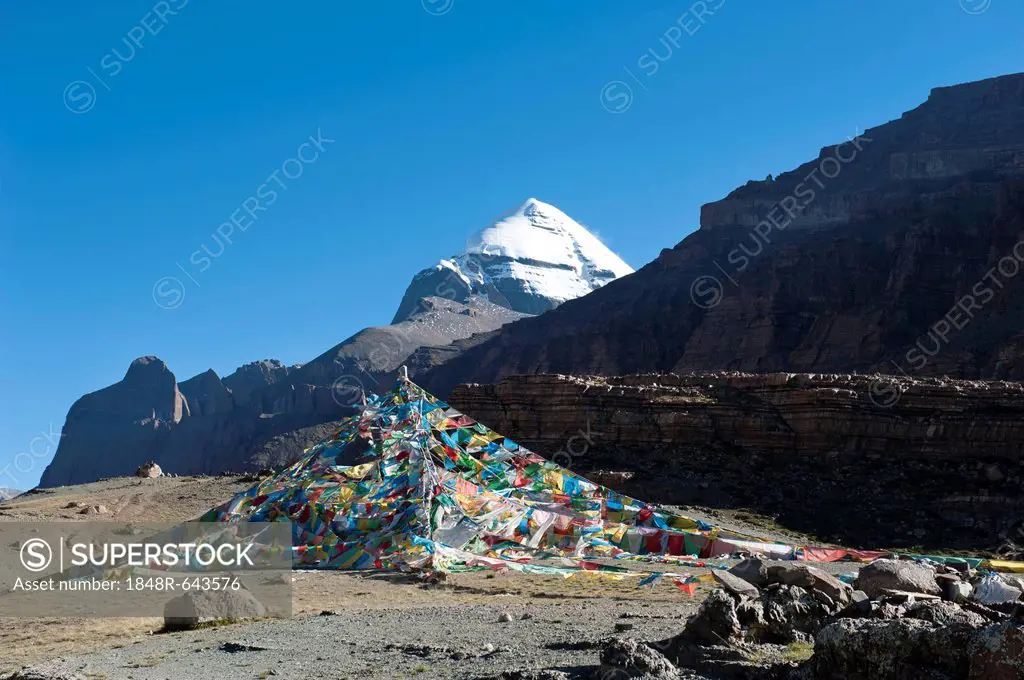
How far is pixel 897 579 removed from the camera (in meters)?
14.4

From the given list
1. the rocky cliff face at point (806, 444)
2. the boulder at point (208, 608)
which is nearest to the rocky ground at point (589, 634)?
the boulder at point (208, 608)

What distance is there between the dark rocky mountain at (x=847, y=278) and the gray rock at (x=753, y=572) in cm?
5657

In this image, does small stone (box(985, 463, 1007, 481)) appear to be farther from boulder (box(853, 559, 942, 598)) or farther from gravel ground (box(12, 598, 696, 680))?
boulder (box(853, 559, 942, 598))

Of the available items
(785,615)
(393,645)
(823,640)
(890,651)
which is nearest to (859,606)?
(785,615)

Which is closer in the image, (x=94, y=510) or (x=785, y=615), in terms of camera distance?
(x=785, y=615)

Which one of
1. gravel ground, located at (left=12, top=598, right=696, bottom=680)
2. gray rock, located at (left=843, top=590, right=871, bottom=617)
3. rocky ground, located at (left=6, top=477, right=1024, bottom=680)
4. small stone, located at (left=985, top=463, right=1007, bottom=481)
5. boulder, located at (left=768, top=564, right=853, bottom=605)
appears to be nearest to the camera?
rocky ground, located at (left=6, top=477, right=1024, bottom=680)

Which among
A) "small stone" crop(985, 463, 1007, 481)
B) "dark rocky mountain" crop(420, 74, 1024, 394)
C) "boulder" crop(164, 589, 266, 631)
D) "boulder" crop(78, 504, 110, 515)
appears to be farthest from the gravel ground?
"dark rocky mountain" crop(420, 74, 1024, 394)

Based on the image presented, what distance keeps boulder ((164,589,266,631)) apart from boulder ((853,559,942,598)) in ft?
29.0

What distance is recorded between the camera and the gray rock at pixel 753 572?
1493cm

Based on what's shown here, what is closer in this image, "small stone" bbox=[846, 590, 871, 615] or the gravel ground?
"small stone" bbox=[846, 590, 871, 615]

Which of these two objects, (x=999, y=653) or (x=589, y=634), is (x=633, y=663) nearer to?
(x=589, y=634)

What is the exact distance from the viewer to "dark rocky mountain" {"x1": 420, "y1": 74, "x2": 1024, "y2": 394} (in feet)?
288

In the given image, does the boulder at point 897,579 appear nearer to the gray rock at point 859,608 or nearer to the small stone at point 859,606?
the small stone at point 859,606

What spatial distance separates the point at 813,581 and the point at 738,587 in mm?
948
